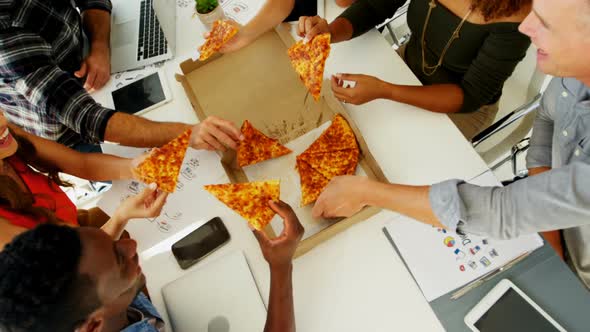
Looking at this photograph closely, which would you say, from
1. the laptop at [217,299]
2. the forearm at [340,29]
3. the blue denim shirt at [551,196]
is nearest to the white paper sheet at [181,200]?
the laptop at [217,299]

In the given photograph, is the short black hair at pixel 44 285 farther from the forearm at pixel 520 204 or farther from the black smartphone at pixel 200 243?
the forearm at pixel 520 204

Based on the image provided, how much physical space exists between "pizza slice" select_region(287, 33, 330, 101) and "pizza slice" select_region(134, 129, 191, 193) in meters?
0.46

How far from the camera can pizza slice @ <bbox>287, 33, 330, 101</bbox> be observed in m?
1.37

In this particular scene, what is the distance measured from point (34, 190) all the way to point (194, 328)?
0.73m

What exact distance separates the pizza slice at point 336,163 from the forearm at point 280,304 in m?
0.37

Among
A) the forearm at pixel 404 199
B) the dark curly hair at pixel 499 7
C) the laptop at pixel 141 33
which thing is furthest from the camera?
the laptop at pixel 141 33

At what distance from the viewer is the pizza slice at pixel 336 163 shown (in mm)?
1250

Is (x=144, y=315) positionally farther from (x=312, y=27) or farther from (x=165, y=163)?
(x=312, y=27)

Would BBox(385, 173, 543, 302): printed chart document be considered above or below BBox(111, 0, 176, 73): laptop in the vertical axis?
below

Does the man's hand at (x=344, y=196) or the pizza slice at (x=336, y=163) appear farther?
the pizza slice at (x=336, y=163)

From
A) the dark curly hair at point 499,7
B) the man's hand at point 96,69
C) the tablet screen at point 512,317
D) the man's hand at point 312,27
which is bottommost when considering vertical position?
the tablet screen at point 512,317

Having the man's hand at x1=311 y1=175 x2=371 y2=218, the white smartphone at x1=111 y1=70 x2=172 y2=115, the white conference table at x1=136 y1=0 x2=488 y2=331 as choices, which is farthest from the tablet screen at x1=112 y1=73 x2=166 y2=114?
the man's hand at x1=311 y1=175 x2=371 y2=218

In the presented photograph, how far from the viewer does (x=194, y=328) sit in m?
1.11

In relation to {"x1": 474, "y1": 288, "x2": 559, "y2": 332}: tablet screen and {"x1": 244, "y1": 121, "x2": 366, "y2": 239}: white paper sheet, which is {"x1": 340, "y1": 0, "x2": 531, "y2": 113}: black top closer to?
{"x1": 244, "y1": 121, "x2": 366, "y2": 239}: white paper sheet
